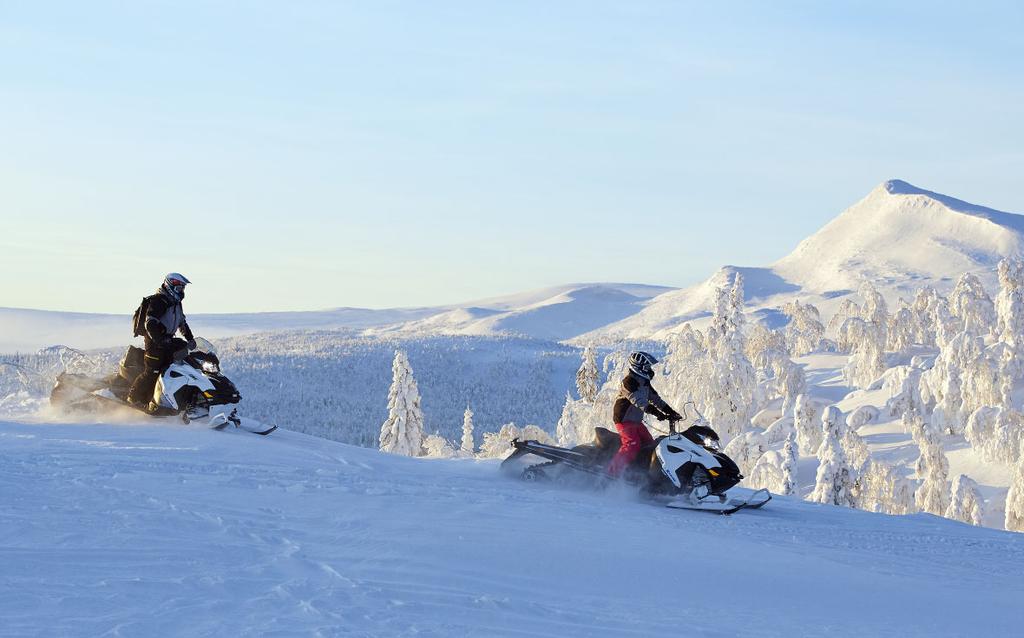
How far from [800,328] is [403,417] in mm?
32144

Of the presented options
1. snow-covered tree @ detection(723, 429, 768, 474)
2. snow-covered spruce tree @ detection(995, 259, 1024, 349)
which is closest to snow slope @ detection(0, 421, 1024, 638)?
snow-covered tree @ detection(723, 429, 768, 474)

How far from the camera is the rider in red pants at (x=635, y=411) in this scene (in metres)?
12.0

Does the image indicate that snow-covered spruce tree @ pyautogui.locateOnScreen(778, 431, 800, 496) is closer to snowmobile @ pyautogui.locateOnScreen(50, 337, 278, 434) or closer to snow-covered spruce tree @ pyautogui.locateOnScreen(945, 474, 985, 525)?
snow-covered spruce tree @ pyautogui.locateOnScreen(945, 474, 985, 525)

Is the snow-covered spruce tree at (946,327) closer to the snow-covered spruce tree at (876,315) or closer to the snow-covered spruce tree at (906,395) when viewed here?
the snow-covered spruce tree at (906,395)

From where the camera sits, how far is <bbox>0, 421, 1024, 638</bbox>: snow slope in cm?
541

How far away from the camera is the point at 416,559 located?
6891 mm

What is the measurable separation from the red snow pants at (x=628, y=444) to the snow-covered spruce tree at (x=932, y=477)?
20.0 meters

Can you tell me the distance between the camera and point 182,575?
5840mm

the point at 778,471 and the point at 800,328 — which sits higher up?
the point at 800,328

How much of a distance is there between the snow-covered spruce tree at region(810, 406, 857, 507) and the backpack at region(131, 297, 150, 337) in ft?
63.0

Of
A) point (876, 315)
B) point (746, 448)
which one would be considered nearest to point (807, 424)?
point (746, 448)

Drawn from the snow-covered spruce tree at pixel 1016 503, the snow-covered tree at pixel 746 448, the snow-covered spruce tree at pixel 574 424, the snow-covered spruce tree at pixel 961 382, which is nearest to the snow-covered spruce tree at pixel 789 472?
the snow-covered tree at pixel 746 448

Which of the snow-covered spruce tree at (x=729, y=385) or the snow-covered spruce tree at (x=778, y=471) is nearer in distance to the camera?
the snow-covered spruce tree at (x=778, y=471)

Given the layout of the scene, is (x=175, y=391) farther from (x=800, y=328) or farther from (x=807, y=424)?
(x=800, y=328)
